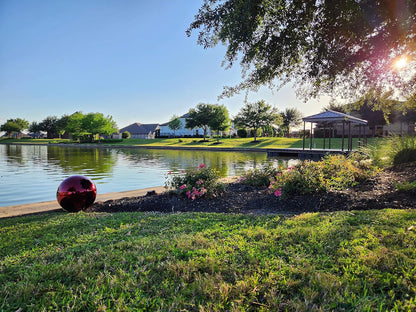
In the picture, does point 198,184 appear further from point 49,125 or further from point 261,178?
point 49,125

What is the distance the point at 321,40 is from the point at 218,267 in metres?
5.89

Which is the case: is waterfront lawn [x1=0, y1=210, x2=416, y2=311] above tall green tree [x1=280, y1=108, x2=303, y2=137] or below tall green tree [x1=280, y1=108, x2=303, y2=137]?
below

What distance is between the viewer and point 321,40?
6406mm

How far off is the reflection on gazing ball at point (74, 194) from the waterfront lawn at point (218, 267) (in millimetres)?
1873

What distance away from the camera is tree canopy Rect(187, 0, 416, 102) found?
5.70 meters

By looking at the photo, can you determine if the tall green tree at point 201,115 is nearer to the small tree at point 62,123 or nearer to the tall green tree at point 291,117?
the tall green tree at point 291,117

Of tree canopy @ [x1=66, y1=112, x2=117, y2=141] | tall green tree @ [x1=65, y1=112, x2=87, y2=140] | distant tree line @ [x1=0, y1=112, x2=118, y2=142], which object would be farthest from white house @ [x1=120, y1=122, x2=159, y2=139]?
tall green tree @ [x1=65, y1=112, x2=87, y2=140]

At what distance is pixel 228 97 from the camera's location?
7.78 meters

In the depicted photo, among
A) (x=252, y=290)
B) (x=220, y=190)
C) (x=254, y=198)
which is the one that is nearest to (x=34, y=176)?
(x=220, y=190)

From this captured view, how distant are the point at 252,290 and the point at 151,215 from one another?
10.6ft

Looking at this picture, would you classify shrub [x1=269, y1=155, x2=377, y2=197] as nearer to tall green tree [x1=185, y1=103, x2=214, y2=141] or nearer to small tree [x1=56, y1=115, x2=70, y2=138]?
tall green tree [x1=185, y1=103, x2=214, y2=141]

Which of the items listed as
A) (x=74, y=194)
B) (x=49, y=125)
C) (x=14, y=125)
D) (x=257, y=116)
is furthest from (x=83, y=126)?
(x=74, y=194)

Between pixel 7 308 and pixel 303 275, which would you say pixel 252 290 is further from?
pixel 7 308

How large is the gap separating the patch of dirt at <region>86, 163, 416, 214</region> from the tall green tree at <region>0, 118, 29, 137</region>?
4683 inches
